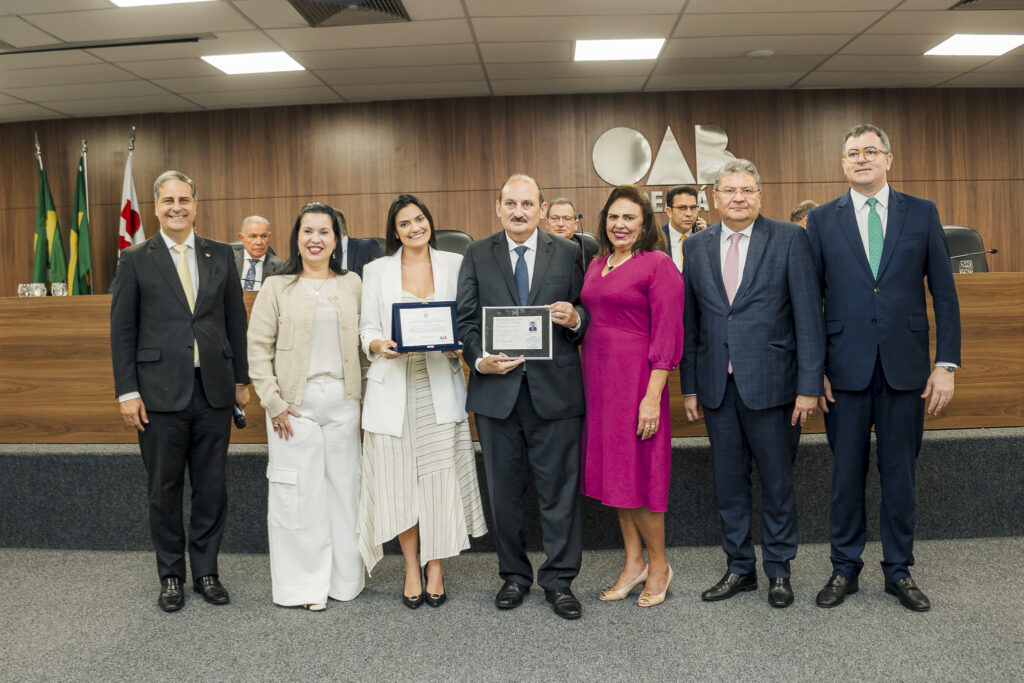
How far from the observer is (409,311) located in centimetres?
252

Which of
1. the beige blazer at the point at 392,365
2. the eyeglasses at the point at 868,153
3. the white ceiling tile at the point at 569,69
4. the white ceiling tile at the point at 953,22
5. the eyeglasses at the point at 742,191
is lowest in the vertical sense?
the beige blazer at the point at 392,365

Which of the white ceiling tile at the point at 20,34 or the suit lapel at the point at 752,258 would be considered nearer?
the suit lapel at the point at 752,258

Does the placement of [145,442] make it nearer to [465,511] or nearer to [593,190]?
[465,511]

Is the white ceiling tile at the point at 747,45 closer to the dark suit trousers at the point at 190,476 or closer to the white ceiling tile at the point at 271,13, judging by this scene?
the white ceiling tile at the point at 271,13

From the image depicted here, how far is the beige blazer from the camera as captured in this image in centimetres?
270

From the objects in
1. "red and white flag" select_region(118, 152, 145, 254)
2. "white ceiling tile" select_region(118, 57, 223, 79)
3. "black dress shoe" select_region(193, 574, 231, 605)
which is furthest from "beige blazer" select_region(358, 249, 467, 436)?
"red and white flag" select_region(118, 152, 145, 254)

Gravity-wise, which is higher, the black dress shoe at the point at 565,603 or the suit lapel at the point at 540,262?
the suit lapel at the point at 540,262

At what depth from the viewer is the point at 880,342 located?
99.9 inches

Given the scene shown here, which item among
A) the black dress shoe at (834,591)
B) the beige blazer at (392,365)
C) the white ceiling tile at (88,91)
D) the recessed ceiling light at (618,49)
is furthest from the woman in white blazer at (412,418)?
the white ceiling tile at (88,91)

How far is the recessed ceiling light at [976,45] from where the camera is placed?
5879mm

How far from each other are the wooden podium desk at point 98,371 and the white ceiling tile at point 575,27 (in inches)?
112

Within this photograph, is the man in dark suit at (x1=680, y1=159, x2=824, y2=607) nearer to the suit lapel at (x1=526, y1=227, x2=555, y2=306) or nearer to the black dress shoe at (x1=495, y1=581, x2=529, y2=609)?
the suit lapel at (x1=526, y1=227, x2=555, y2=306)

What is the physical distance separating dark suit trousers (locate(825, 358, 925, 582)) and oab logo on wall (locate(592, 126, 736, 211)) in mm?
4628

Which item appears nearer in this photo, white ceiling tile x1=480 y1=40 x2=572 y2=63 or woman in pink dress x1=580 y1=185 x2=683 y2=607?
woman in pink dress x1=580 y1=185 x2=683 y2=607
